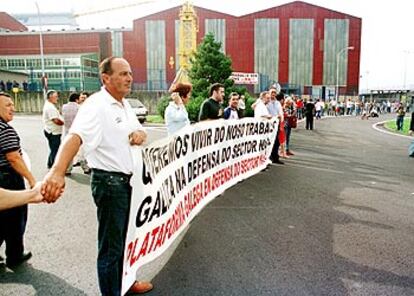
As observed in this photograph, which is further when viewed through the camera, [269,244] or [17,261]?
[269,244]

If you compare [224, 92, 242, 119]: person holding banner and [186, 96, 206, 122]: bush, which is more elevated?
[224, 92, 242, 119]: person holding banner

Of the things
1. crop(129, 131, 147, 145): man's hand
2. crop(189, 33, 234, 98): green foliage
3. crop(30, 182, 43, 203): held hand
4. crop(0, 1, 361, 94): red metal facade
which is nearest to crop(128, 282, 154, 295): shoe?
crop(129, 131, 147, 145): man's hand

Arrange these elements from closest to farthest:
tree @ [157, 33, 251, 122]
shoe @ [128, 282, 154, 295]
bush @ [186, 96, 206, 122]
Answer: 1. shoe @ [128, 282, 154, 295]
2. bush @ [186, 96, 206, 122]
3. tree @ [157, 33, 251, 122]

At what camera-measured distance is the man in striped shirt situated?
4051 millimetres

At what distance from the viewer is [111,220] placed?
10.2 ft

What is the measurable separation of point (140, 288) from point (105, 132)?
153 centimetres

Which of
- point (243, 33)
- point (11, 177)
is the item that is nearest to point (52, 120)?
point (11, 177)

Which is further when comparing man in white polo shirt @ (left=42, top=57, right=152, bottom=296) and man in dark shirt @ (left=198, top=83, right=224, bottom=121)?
man in dark shirt @ (left=198, top=83, right=224, bottom=121)

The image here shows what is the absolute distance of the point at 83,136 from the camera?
2922 mm

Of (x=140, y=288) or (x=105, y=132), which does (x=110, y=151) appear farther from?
(x=140, y=288)

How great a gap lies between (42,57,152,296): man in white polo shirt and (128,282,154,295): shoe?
40 cm

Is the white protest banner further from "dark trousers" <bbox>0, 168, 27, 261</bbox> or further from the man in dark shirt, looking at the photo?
"dark trousers" <bbox>0, 168, 27, 261</bbox>

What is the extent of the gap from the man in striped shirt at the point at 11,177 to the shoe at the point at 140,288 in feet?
4.56

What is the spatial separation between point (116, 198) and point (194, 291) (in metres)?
1.21
